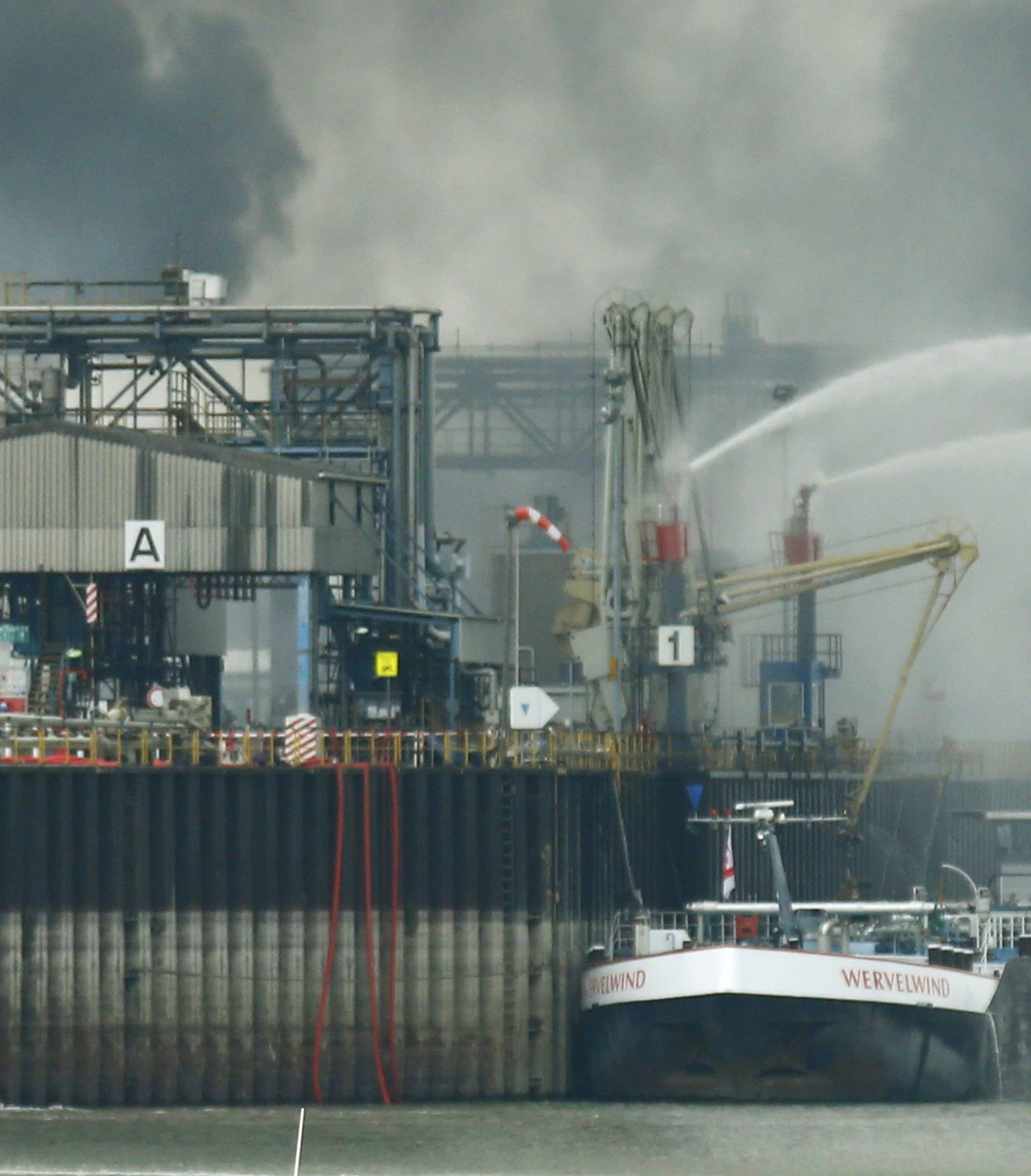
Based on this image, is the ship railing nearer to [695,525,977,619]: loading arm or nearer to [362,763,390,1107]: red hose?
[695,525,977,619]: loading arm

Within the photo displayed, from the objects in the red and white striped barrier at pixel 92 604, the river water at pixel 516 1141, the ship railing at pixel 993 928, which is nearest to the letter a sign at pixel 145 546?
the red and white striped barrier at pixel 92 604

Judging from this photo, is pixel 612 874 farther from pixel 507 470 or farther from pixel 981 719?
pixel 507 470

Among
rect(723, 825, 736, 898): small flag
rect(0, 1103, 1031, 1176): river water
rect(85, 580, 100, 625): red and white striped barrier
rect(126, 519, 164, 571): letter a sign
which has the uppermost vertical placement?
rect(126, 519, 164, 571): letter a sign

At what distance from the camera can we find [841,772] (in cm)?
10062

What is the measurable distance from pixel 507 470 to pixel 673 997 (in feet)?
362

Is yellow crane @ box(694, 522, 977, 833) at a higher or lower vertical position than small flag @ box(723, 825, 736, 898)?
higher

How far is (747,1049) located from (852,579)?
95.0 ft

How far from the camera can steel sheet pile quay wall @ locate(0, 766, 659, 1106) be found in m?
76.2

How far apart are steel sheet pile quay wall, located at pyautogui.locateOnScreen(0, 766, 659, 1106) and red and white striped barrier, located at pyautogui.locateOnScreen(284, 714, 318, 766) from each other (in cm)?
108

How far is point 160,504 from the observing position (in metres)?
87.5

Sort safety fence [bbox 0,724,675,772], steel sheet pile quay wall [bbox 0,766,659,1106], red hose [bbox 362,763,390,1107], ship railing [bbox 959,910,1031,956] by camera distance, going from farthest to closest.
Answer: ship railing [bbox 959,910,1031,956], safety fence [bbox 0,724,675,772], red hose [bbox 362,763,390,1107], steel sheet pile quay wall [bbox 0,766,659,1106]

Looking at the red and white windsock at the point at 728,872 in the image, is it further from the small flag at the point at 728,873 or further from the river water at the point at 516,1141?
the river water at the point at 516,1141

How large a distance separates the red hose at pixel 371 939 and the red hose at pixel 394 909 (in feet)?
0.97

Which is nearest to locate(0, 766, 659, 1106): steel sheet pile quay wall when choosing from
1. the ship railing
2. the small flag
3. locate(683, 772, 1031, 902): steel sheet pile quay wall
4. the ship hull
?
the ship hull
